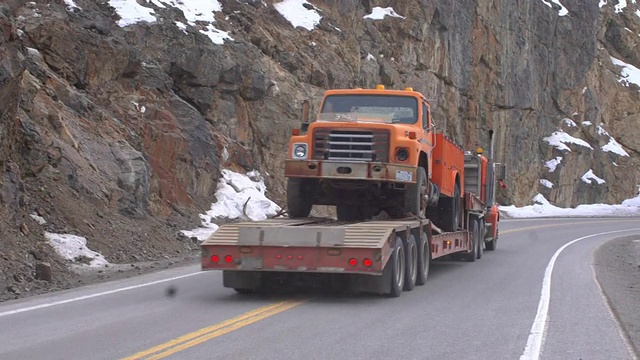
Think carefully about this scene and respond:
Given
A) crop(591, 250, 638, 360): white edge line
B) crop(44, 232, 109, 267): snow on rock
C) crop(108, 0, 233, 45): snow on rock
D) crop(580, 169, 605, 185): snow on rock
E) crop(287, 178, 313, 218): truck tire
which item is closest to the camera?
crop(591, 250, 638, 360): white edge line

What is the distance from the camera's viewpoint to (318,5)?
134 ft

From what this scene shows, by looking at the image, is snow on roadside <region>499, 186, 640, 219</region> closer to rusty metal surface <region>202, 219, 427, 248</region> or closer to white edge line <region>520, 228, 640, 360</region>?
white edge line <region>520, 228, 640, 360</region>

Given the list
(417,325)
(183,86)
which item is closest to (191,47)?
(183,86)

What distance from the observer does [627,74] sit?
70.9 metres

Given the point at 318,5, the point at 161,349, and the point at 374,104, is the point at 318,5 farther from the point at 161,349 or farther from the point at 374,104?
the point at 161,349

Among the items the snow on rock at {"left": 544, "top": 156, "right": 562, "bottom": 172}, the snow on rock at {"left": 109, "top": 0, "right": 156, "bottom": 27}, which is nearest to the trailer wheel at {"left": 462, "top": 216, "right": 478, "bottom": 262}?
the snow on rock at {"left": 109, "top": 0, "right": 156, "bottom": 27}

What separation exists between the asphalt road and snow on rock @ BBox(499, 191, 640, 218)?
38.1 meters

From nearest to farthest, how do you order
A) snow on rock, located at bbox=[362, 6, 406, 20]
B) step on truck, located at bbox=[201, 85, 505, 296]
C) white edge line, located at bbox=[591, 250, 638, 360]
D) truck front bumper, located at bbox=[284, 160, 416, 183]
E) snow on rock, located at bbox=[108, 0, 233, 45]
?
white edge line, located at bbox=[591, 250, 638, 360], step on truck, located at bbox=[201, 85, 505, 296], truck front bumper, located at bbox=[284, 160, 416, 183], snow on rock, located at bbox=[108, 0, 233, 45], snow on rock, located at bbox=[362, 6, 406, 20]

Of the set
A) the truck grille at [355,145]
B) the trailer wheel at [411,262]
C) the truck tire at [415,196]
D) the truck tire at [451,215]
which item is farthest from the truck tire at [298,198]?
the truck tire at [451,215]

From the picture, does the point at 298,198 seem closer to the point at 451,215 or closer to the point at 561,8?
the point at 451,215

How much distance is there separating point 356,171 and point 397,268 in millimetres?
2287

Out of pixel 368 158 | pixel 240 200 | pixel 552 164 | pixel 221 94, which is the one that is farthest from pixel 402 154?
pixel 552 164

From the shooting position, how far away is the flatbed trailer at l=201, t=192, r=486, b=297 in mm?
11164

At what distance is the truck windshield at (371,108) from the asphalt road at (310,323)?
3114 mm
